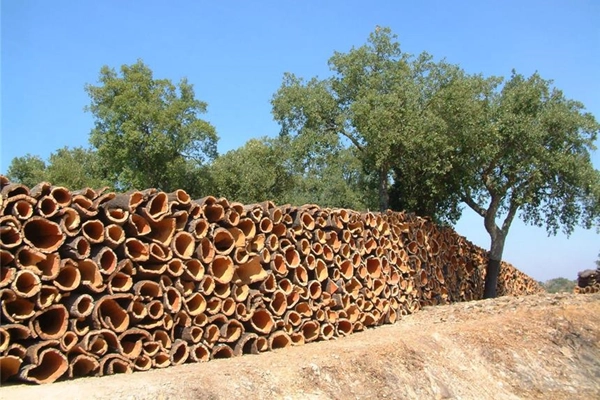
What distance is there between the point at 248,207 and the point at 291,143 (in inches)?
337

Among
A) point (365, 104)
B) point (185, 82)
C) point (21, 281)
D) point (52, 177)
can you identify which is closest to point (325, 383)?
point (21, 281)

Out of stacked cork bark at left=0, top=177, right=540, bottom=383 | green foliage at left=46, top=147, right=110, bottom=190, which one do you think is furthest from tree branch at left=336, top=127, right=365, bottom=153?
green foliage at left=46, top=147, right=110, bottom=190

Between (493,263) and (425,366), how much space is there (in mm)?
9513

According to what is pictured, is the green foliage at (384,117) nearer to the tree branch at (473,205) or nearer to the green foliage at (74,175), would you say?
the tree branch at (473,205)

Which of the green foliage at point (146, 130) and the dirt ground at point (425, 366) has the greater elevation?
the green foliage at point (146, 130)

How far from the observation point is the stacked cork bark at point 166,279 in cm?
521

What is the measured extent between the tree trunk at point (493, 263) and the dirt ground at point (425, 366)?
473cm

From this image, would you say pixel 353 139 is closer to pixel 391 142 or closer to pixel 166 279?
pixel 391 142

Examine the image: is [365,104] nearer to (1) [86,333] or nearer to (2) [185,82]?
(2) [185,82]

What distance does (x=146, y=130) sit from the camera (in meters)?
17.3

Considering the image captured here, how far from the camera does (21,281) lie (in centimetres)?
Answer: 516

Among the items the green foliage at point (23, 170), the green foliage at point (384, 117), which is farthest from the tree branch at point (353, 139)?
the green foliage at point (23, 170)

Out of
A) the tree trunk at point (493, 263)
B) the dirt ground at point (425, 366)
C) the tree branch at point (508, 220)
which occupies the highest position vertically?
the tree branch at point (508, 220)

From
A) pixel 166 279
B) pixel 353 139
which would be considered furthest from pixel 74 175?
pixel 166 279
